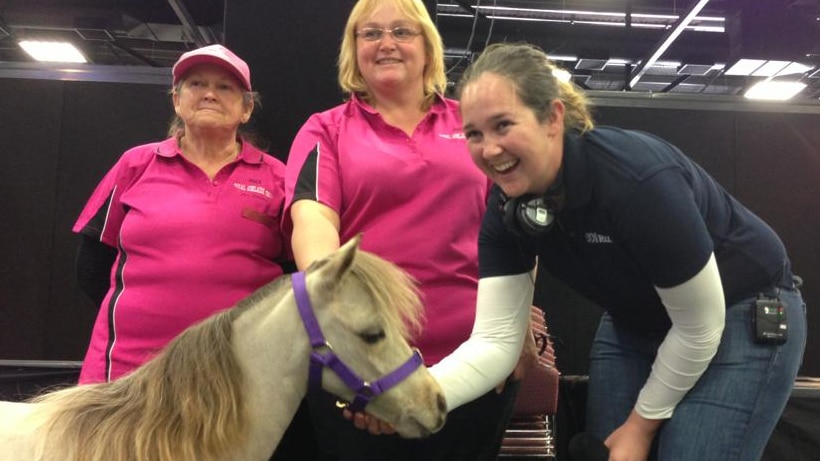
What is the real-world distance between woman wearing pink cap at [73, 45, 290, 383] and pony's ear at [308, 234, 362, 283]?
599 mm

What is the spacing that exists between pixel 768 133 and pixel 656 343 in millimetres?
2727

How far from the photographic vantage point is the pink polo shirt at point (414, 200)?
4.64ft

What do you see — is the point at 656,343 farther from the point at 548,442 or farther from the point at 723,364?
the point at 548,442

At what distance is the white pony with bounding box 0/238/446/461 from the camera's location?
3.73 ft

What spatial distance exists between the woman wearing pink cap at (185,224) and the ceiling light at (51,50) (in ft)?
21.7

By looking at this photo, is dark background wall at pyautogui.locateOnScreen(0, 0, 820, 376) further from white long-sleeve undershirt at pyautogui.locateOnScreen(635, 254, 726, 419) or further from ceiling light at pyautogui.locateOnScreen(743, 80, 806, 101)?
ceiling light at pyautogui.locateOnScreen(743, 80, 806, 101)

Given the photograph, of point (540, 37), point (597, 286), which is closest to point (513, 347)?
point (597, 286)

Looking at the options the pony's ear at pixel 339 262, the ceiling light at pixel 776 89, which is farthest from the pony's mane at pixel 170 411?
the ceiling light at pixel 776 89

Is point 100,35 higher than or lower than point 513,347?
higher

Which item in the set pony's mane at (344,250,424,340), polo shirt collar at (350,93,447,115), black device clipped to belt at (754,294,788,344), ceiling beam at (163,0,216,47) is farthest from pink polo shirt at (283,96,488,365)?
ceiling beam at (163,0,216,47)

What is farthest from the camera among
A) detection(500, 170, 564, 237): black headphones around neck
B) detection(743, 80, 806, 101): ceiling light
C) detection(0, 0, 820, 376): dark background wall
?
detection(743, 80, 806, 101): ceiling light

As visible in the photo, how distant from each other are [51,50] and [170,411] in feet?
26.1

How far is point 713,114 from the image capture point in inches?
138

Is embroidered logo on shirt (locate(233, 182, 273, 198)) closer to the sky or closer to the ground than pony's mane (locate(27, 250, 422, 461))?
closer to the sky
